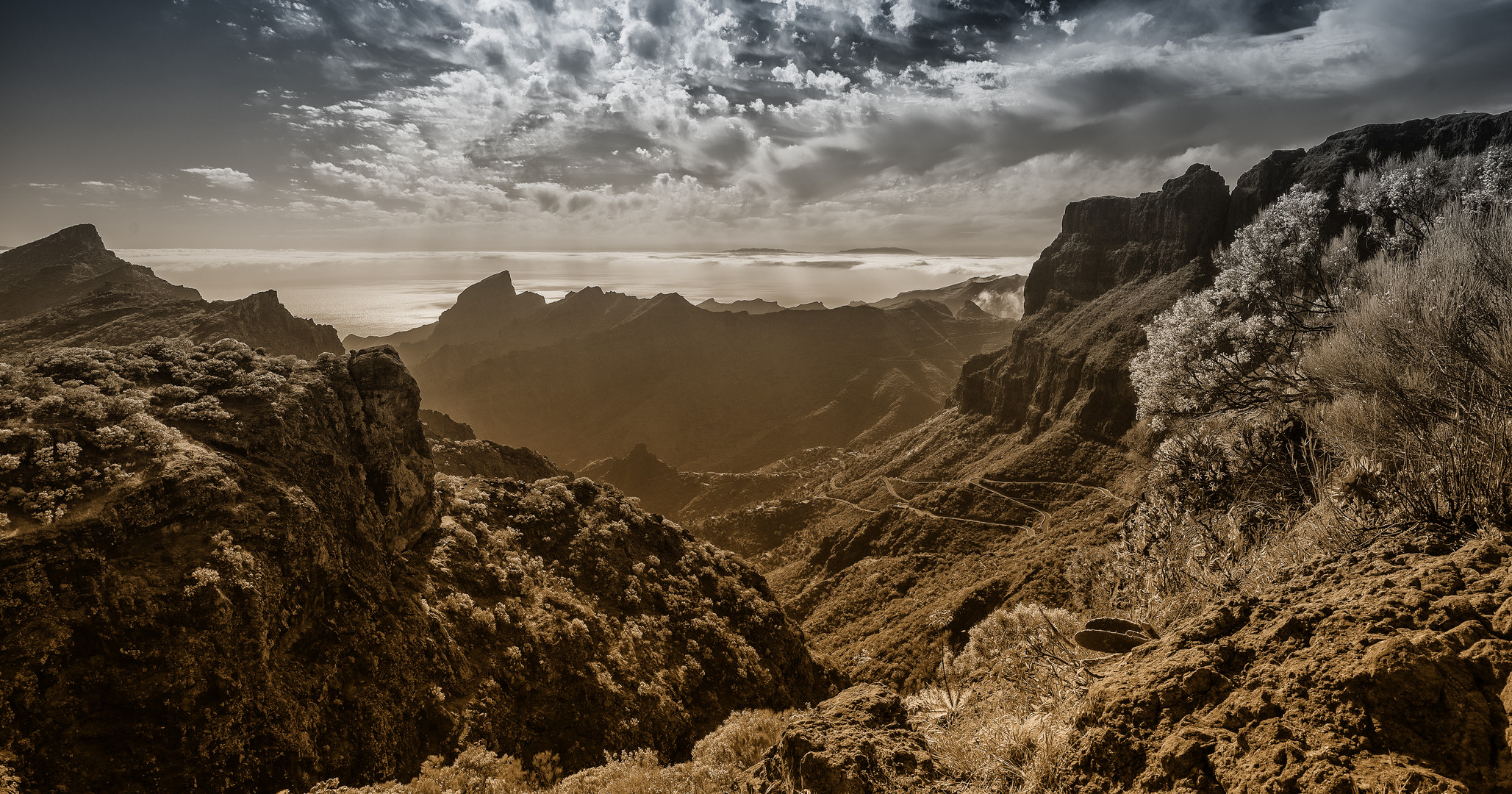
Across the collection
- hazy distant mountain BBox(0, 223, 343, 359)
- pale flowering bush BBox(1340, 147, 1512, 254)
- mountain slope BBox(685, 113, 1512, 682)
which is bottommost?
mountain slope BBox(685, 113, 1512, 682)

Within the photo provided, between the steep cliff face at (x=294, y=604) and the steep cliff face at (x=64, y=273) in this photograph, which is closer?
the steep cliff face at (x=294, y=604)

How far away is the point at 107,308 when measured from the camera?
55344mm

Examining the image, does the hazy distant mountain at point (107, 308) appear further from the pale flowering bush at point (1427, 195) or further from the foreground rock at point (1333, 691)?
the pale flowering bush at point (1427, 195)

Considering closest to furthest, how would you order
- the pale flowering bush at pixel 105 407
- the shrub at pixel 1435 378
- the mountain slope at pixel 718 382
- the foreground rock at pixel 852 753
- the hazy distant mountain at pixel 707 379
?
the foreground rock at pixel 852 753 → the shrub at pixel 1435 378 → the pale flowering bush at pixel 105 407 → the mountain slope at pixel 718 382 → the hazy distant mountain at pixel 707 379

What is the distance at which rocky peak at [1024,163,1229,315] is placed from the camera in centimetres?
6406

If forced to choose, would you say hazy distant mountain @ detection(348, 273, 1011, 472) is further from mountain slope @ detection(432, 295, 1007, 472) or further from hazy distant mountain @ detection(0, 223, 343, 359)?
hazy distant mountain @ detection(0, 223, 343, 359)

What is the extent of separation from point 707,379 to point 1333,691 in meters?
135

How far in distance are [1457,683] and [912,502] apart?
5720cm

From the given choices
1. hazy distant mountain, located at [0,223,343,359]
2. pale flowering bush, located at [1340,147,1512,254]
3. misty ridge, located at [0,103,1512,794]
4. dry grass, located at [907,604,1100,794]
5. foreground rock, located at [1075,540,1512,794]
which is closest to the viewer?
foreground rock, located at [1075,540,1512,794]

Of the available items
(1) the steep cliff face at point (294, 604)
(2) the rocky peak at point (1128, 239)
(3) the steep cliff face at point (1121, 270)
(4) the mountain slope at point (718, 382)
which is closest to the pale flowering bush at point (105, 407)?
(1) the steep cliff face at point (294, 604)

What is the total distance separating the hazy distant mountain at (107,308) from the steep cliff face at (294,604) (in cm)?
3013

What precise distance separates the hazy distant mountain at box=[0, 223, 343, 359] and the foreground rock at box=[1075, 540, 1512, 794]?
172ft

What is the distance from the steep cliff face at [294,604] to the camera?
1010 cm

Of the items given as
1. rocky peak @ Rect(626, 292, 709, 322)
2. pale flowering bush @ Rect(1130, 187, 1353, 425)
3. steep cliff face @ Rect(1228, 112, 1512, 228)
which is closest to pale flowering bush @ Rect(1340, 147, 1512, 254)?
pale flowering bush @ Rect(1130, 187, 1353, 425)
